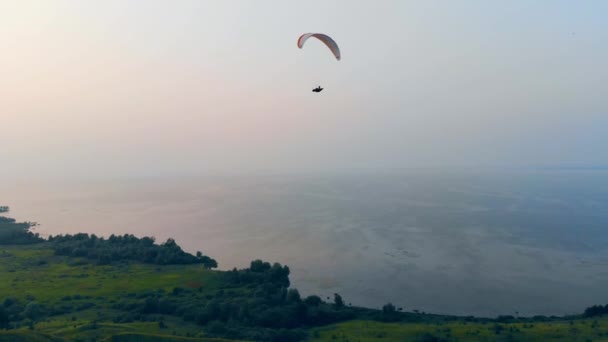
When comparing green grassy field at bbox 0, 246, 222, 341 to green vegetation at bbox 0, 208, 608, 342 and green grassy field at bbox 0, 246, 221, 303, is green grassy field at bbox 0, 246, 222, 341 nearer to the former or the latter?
green grassy field at bbox 0, 246, 221, 303

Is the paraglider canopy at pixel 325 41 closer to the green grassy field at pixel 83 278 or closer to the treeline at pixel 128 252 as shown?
the green grassy field at pixel 83 278

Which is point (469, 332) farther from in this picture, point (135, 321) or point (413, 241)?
point (413, 241)

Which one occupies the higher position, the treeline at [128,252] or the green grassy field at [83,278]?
the treeline at [128,252]

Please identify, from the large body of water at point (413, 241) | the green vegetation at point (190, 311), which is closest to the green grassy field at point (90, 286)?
the green vegetation at point (190, 311)

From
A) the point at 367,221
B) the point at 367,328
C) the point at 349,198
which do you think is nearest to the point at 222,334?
the point at 367,328

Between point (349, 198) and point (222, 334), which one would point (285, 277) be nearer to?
point (222, 334)

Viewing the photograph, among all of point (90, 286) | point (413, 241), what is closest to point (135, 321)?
point (90, 286)

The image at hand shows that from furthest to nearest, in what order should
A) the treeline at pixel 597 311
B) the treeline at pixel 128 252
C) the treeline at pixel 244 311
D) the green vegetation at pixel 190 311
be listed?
the treeline at pixel 128 252
the treeline at pixel 597 311
the treeline at pixel 244 311
the green vegetation at pixel 190 311
